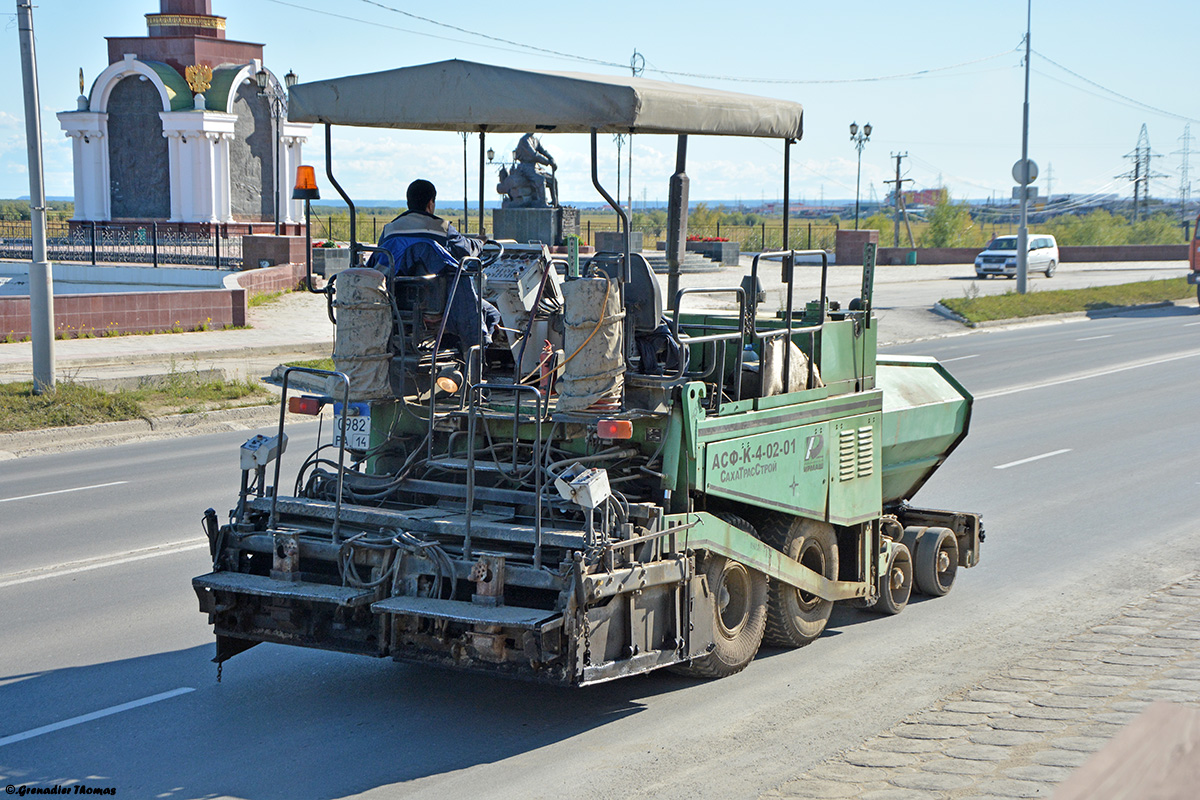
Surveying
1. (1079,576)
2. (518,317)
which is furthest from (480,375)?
(1079,576)

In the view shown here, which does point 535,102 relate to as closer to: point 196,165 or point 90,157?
point 196,165

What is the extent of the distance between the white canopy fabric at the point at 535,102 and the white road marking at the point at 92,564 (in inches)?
148

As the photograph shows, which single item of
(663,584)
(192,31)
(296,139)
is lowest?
(663,584)

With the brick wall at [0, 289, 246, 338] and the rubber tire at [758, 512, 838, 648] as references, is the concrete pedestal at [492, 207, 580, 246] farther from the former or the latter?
the brick wall at [0, 289, 246, 338]

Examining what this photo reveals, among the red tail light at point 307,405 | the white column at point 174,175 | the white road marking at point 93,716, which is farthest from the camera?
the white column at point 174,175

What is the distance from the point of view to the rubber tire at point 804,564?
7.03 m

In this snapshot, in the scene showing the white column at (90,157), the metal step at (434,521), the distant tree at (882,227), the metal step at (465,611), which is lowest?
the metal step at (465,611)

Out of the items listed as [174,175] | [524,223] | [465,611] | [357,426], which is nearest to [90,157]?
[174,175]

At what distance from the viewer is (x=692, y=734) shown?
229 inches

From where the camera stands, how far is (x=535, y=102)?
6.12 metres

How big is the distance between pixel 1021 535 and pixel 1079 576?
1.37 meters

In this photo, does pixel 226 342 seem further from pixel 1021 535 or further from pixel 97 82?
pixel 97 82

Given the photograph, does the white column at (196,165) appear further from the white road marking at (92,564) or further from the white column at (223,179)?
the white road marking at (92,564)

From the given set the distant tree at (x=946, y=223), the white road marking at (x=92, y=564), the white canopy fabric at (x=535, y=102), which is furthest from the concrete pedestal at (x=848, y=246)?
the white canopy fabric at (x=535, y=102)
